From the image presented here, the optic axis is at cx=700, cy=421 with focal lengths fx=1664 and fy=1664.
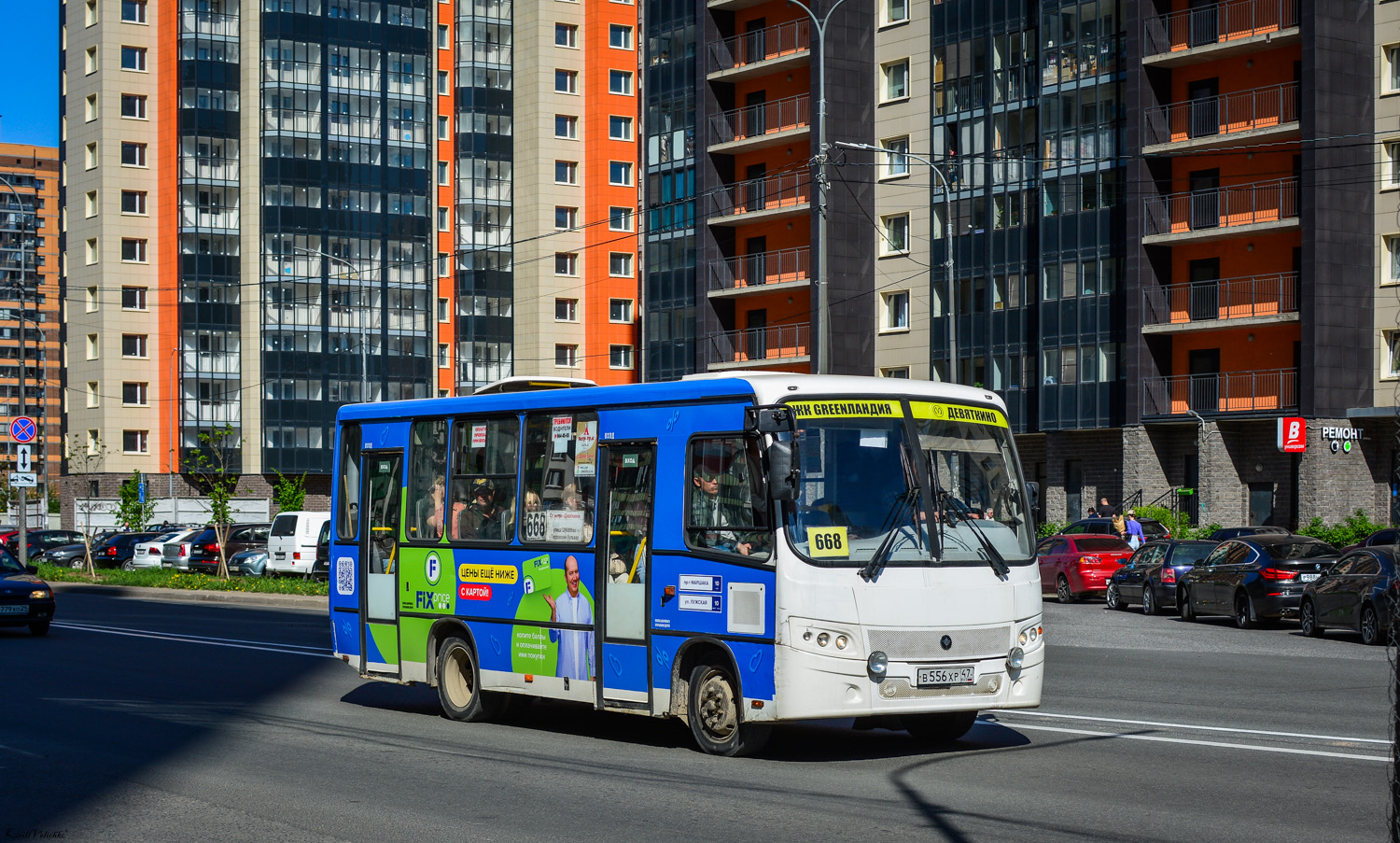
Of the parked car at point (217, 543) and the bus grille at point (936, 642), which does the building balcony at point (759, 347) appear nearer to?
the parked car at point (217, 543)

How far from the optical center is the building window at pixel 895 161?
199ft

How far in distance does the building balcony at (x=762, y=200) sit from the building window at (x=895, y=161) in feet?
9.41

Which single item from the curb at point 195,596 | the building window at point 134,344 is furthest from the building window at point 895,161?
the building window at point 134,344

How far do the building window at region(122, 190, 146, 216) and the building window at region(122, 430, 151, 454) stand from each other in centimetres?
1136

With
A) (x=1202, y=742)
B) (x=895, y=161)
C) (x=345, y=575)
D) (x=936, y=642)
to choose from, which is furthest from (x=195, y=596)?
(x=895, y=161)

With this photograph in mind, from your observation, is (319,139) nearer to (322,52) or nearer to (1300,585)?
(322,52)

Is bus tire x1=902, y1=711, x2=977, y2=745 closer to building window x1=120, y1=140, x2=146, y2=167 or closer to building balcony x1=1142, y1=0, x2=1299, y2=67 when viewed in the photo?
building balcony x1=1142, y1=0, x2=1299, y2=67

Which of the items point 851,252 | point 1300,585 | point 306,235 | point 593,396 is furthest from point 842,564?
point 306,235

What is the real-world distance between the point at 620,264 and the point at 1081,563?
56281 mm

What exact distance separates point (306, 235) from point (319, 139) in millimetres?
5116

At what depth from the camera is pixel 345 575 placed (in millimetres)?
15992

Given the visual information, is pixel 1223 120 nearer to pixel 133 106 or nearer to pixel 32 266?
pixel 133 106

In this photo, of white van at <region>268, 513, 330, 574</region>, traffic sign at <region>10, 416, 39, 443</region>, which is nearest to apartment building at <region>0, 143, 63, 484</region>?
white van at <region>268, 513, 330, 574</region>

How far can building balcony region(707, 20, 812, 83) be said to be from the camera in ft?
205
